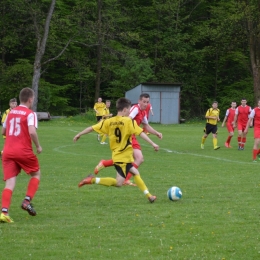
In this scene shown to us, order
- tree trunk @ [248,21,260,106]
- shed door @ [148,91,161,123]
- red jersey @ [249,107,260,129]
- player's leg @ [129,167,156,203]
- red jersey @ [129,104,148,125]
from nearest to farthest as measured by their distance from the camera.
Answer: player's leg @ [129,167,156,203] → red jersey @ [129,104,148,125] → red jersey @ [249,107,260,129] → shed door @ [148,91,161,123] → tree trunk @ [248,21,260,106]

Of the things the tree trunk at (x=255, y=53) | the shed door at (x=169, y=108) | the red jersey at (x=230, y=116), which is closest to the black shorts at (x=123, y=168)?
the red jersey at (x=230, y=116)

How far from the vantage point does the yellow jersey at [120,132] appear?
10000 millimetres

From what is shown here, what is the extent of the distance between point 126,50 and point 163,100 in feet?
31.6

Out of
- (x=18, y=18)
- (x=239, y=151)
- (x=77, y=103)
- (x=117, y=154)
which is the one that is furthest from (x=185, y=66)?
(x=117, y=154)

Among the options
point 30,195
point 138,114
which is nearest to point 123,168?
point 30,195

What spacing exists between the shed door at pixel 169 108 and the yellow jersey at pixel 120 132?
37362 mm

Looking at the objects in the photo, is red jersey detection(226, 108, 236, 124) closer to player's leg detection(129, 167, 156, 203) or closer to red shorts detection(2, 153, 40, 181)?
player's leg detection(129, 167, 156, 203)

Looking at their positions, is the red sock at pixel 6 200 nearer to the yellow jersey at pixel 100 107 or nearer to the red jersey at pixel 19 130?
the red jersey at pixel 19 130

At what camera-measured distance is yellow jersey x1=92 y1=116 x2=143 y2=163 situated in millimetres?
10000

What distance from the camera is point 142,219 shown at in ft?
28.3

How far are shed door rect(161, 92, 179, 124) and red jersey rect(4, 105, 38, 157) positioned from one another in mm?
38940

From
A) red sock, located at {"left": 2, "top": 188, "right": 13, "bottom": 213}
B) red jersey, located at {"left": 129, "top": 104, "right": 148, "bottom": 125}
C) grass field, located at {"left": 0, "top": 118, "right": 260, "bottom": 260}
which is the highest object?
red jersey, located at {"left": 129, "top": 104, "right": 148, "bottom": 125}

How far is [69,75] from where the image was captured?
5759 cm

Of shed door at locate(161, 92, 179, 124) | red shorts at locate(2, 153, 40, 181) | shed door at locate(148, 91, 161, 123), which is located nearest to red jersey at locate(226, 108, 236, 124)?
red shorts at locate(2, 153, 40, 181)
